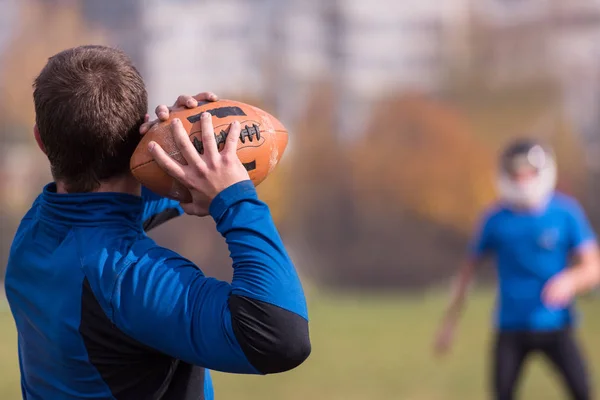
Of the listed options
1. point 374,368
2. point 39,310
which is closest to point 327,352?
point 374,368

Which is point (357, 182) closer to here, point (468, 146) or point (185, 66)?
point (468, 146)

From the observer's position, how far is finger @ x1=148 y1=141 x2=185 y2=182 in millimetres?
1690

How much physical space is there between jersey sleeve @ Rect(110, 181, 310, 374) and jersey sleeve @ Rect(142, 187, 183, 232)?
0.48 m

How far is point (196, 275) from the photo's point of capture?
1.68 metres

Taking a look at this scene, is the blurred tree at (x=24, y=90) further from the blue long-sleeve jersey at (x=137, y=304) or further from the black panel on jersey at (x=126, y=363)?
the black panel on jersey at (x=126, y=363)

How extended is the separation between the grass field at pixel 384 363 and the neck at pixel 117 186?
4918 mm

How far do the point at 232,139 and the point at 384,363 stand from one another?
6557mm

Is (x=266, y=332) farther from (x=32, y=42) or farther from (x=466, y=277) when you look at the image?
(x=32, y=42)

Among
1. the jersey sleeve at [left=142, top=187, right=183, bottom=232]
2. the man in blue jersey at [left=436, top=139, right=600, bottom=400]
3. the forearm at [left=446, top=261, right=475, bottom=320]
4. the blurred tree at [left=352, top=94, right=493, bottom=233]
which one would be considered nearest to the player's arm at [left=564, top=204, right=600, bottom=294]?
the man in blue jersey at [left=436, top=139, right=600, bottom=400]

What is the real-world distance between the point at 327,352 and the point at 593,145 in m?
7.13

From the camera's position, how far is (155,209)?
2.23m

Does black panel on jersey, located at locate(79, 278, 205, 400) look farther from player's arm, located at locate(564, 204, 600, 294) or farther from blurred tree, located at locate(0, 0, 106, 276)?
blurred tree, located at locate(0, 0, 106, 276)

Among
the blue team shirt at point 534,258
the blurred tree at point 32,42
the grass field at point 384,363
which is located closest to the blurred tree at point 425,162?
the grass field at point 384,363

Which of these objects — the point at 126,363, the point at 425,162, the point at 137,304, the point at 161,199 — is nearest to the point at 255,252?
the point at 137,304
